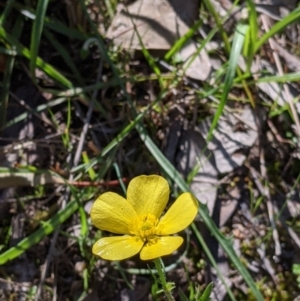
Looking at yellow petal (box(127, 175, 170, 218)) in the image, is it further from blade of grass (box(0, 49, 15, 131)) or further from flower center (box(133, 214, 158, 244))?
blade of grass (box(0, 49, 15, 131))

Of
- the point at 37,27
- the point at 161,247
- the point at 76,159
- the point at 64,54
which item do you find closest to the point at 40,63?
the point at 64,54

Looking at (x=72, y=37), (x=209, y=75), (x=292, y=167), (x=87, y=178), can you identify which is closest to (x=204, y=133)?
(x=209, y=75)

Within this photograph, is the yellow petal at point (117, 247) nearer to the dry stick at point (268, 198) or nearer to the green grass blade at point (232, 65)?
the green grass blade at point (232, 65)

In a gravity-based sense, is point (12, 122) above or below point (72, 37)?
below

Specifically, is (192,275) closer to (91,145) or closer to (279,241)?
(279,241)

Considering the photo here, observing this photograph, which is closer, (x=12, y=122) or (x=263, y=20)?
(x=12, y=122)

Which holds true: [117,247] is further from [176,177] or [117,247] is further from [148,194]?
[176,177]
